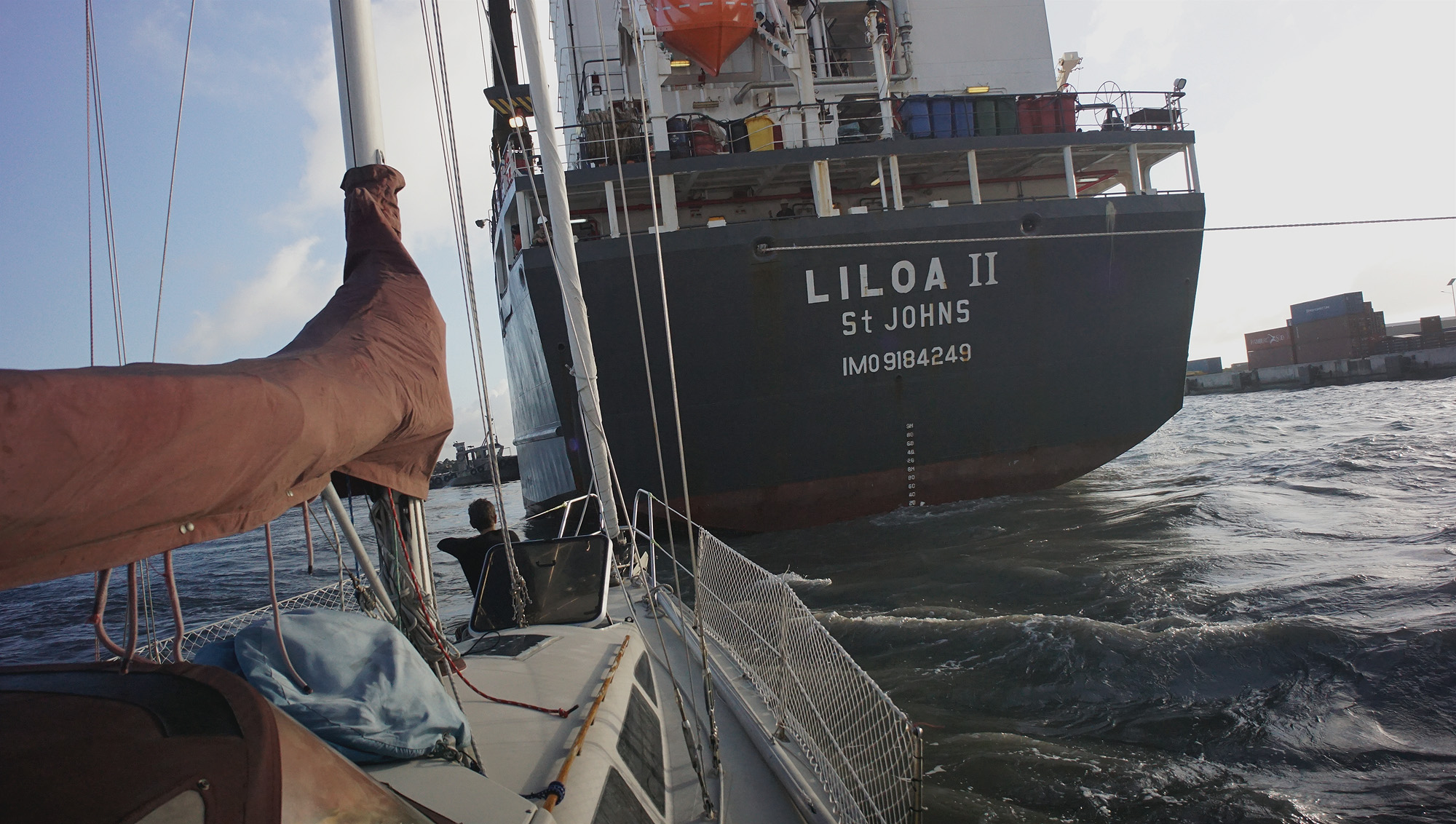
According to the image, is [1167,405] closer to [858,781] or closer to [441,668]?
[858,781]

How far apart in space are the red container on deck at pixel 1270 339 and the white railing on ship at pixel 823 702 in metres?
75.6

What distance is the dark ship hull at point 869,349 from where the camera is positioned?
968 cm

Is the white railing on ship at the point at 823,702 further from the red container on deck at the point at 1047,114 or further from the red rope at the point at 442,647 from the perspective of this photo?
the red container on deck at the point at 1047,114

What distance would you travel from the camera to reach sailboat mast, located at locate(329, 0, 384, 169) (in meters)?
3.30

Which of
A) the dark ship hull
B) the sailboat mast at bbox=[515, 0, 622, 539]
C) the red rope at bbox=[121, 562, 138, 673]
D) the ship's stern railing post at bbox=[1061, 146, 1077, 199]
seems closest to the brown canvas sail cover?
the red rope at bbox=[121, 562, 138, 673]

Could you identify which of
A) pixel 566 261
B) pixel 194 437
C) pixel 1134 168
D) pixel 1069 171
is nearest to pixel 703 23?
pixel 1069 171

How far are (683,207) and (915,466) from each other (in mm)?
5432

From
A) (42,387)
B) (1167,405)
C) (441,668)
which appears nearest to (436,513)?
(1167,405)

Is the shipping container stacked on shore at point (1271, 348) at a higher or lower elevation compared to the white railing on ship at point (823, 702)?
higher

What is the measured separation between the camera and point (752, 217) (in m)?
12.1

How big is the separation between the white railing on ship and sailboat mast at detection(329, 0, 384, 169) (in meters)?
2.08

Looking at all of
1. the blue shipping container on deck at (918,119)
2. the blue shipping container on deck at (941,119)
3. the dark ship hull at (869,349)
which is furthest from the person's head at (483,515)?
the blue shipping container on deck at (941,119)

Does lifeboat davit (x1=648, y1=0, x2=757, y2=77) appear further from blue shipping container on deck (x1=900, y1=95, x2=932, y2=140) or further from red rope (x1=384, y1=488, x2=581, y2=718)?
red rope (x1=384, y1=488, x2=581, y2=718)

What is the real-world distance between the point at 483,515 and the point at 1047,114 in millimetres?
10630
